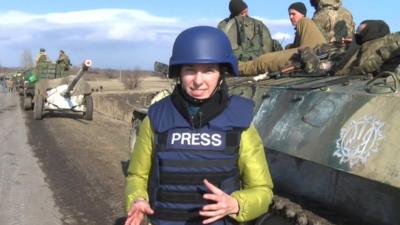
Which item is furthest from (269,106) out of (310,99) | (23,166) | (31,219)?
(23,166)

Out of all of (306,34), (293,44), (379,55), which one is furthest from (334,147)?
(293,44)

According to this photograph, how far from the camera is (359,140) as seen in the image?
359 centimetres

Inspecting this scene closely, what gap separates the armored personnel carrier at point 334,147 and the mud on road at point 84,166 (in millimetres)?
2251

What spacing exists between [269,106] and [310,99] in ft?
2.18

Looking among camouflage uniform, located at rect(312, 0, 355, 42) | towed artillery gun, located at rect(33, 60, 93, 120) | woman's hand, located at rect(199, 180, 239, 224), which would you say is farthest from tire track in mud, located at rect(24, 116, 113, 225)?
towed artillery gun, located at rect(33, 60, 93, 120)

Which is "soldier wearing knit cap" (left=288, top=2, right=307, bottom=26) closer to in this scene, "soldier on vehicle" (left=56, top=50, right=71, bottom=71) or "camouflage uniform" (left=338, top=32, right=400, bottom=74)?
"camouflage uniform" (left=338, top=32, right=400, bottom=74)

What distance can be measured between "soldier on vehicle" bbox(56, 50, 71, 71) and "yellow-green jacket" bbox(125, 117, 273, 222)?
19.9 m

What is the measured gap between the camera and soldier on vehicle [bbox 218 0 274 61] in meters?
7.62

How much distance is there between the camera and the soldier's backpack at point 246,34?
7621 mm

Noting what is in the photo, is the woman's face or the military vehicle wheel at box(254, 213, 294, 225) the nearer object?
the woman's face

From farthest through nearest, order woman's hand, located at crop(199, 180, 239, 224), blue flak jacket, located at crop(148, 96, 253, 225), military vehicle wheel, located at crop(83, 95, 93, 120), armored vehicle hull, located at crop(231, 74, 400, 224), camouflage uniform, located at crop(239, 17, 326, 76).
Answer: military vehicle wheel, located at crop(83, 95, 93, 120) → camouflage uniform, located at crop(239, 17, 326, 76) → armored vehicle hull, located at crop(231, 74, 400, 224) → blue flak jacket, located at crop(148, 96, 253, 225) → woman's hand, located at crop(199, 180, 239, 224)

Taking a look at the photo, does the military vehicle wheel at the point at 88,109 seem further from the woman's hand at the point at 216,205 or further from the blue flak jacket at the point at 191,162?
the woman's hand at the point at 216,205

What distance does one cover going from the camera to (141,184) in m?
2.70

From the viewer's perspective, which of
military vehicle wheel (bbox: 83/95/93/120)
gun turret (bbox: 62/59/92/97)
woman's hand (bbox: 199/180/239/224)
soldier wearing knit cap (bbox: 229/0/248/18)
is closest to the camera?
woman's hand (bbox: 199/180/239/224)
